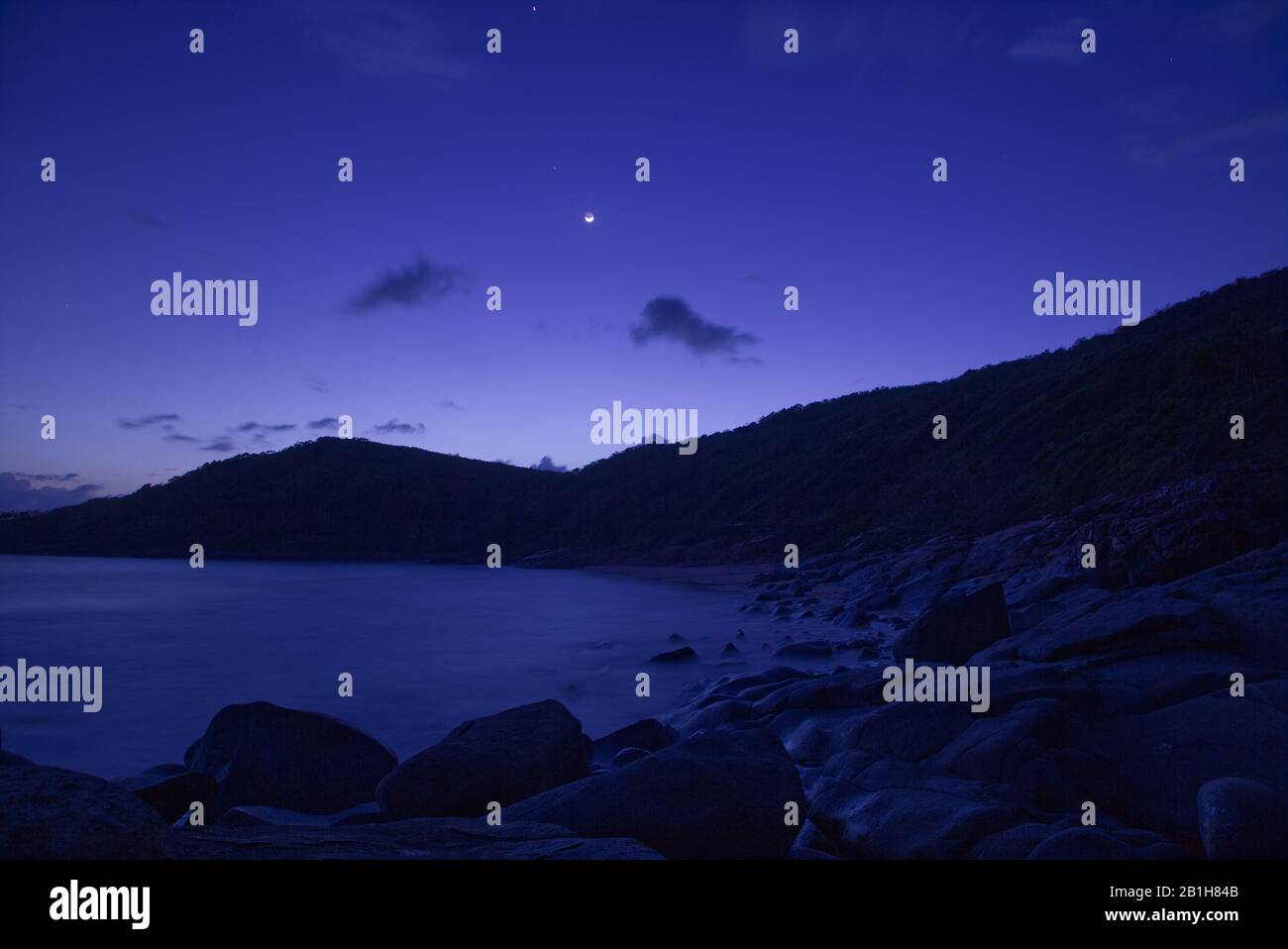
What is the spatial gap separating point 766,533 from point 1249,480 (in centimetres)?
2867

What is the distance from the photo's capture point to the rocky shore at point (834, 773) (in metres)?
3.48

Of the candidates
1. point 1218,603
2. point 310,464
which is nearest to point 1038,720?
point 1218,603

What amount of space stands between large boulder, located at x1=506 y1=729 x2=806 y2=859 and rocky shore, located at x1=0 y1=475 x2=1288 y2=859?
1 cm

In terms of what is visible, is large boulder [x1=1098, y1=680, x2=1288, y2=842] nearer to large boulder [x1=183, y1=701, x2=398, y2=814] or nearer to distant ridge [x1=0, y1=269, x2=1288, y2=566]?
large boulder [x1=183, y1=701, x2=398, y2=814]

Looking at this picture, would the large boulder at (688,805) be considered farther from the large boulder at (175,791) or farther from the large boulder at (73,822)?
the large boulder at (175,791)

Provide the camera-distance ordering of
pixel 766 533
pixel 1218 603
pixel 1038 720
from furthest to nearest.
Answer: pixel 766 533
pixel 1218 603
pixel 1038 720

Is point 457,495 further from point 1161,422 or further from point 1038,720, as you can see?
point 1038,720

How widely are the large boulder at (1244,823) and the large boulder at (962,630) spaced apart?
5.53 meters

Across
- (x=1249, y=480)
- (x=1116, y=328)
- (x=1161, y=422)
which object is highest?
(x=1116, y=328)

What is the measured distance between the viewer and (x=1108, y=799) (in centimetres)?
472

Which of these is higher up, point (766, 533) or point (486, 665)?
point (766, 533)

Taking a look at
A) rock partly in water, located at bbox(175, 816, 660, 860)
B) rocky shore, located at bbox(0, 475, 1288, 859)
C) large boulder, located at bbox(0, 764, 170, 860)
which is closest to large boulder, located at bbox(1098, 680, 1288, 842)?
rocky shore, located at bbox(0, 475, 1288, 859)

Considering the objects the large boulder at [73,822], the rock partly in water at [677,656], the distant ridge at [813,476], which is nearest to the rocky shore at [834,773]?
the large boulder at [73,822]

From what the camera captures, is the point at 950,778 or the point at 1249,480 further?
the point at 1249,480
